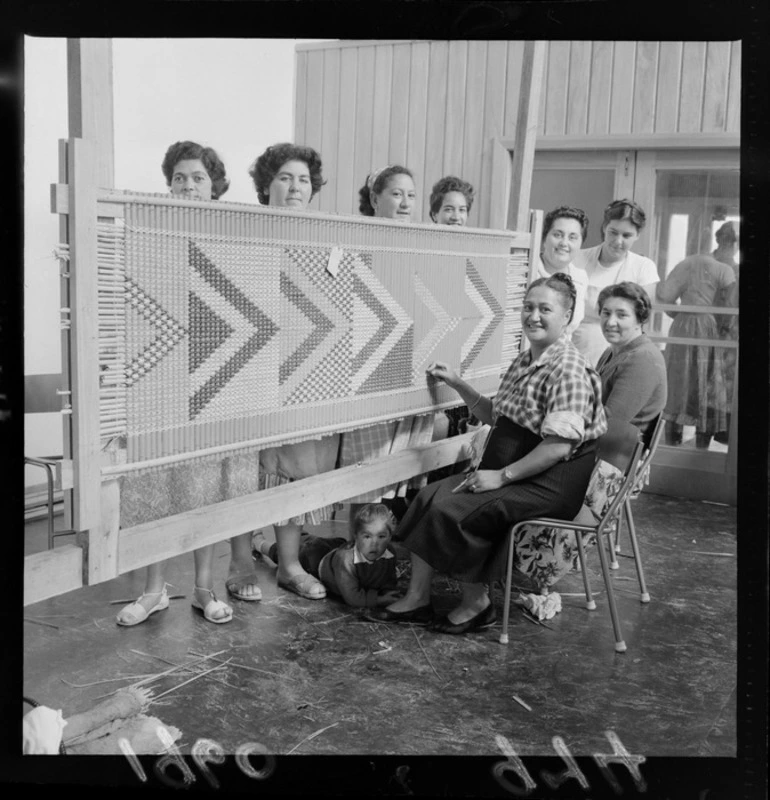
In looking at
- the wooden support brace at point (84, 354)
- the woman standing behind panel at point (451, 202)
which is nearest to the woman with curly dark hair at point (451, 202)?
the woman standing behind panel at point (451, 202)

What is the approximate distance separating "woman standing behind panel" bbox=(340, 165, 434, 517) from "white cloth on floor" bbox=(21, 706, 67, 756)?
1333 millimetres

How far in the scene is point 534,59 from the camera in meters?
3.38

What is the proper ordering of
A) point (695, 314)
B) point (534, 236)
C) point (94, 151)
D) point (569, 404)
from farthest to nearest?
point (695, 314) → point (534, 236) → point (569, 404) → point (94, 151)

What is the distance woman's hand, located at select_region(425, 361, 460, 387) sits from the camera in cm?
342

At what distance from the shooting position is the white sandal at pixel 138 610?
11.0 ft

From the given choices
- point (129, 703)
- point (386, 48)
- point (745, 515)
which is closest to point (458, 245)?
point (745, 515)

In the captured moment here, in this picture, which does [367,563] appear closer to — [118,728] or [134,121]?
[118,728]

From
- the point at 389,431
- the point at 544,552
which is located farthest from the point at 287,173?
the point at 544,552

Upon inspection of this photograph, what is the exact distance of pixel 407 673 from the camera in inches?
121

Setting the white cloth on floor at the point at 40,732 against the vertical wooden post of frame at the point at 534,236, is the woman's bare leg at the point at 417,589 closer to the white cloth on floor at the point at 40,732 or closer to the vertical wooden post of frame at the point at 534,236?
the vertical wooden post of frame at the point at 534,236

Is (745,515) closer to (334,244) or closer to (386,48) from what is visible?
(334,244)

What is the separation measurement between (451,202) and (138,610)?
1.82 meters

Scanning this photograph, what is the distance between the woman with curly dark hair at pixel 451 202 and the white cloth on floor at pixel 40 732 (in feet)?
7.27

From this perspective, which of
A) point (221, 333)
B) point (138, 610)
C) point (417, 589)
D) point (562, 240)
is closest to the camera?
point (221, 333)
